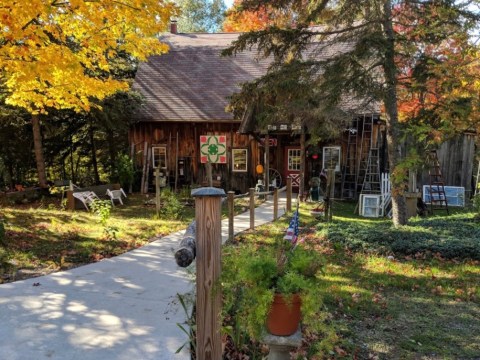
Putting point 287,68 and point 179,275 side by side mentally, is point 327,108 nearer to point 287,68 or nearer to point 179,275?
point 287,68

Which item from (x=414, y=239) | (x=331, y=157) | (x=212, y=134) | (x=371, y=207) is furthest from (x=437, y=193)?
(x=212, y=134)

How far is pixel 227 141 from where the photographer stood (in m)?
18.6

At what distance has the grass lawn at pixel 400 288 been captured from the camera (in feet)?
13.6

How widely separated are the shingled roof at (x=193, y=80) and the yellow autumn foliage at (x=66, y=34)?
403 inches

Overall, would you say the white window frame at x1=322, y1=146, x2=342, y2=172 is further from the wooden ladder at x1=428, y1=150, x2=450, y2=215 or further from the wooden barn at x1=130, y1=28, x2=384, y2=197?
the wooden ladder at x1=428, y1=150, x2=450, y2=215

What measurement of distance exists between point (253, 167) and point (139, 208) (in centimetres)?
630

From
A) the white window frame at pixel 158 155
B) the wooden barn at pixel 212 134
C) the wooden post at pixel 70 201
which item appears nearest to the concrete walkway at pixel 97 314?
the wooden post at pixel 70 201

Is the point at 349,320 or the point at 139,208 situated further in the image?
the point at 139,208

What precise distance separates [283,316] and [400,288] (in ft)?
12.5

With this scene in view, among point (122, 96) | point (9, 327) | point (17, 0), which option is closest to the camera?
point (9, 327)

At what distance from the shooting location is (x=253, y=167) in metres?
18.5

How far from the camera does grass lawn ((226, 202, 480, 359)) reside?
13.6 feet

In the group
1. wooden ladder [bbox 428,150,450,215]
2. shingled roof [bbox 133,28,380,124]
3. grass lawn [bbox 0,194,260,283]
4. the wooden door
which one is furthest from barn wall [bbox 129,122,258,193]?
wooden ladder [bbox 428,150,450,215]

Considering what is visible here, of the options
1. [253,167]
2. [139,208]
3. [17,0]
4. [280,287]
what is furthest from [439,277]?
[253,167]
